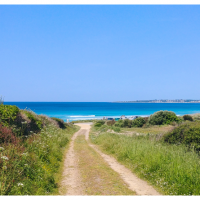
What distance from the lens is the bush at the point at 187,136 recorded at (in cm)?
1252

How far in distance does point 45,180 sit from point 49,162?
2953 mm

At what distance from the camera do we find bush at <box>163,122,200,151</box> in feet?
41.1

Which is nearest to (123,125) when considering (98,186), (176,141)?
(176,141)

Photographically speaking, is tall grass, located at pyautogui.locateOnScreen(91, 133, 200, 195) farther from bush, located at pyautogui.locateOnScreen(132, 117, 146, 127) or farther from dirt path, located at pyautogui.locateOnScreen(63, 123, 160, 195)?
bush, located at pyautogui.locateOnScreen(132, 117, 146, 127)

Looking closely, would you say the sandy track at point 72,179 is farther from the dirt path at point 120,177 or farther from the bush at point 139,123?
the bush at point 139,123

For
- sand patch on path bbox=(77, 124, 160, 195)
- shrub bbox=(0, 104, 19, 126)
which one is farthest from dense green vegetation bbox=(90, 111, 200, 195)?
shrub bbox=(0, 104, 19, 126)

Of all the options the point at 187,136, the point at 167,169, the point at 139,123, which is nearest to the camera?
the point at 167,169

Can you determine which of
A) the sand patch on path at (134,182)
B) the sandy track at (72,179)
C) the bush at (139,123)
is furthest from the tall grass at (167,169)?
the bush at (139,123)

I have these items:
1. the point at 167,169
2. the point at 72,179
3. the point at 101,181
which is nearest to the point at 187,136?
the point at 167,169

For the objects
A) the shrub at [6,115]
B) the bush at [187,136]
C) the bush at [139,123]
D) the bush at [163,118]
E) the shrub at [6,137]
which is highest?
the shrub at [6,115]

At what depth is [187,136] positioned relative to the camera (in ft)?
43.5

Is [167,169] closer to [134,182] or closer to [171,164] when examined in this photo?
[171,164]

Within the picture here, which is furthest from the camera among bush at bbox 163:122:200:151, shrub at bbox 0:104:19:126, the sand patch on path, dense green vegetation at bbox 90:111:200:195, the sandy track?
shrub at bbox 0:104:19:126

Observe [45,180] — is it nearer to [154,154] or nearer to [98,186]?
[98,186]
